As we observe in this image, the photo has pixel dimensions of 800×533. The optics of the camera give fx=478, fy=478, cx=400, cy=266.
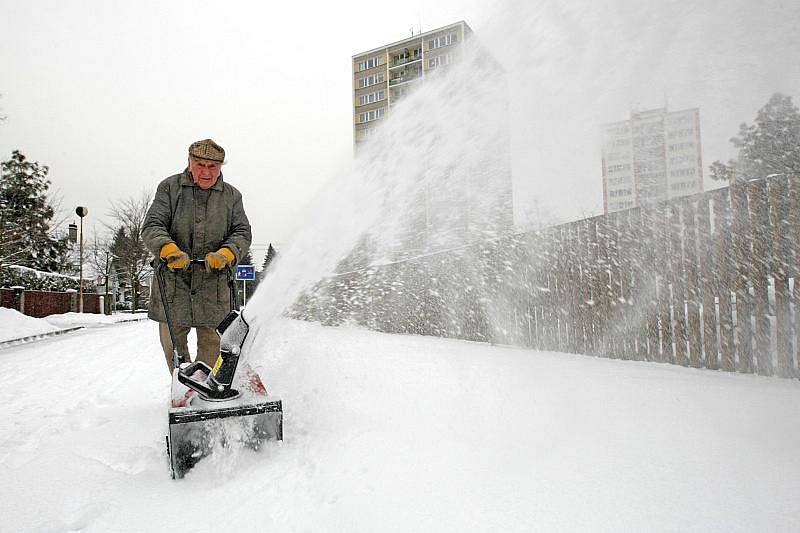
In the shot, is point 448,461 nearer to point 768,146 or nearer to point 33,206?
point 768,146

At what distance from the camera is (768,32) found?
2938 mm

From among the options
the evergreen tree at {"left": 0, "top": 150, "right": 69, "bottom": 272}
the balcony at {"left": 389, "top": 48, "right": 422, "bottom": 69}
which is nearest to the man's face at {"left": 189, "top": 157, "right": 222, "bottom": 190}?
the evergreen tree at {"left": 0, "top": 150, "right": 69, "bottom": 272}

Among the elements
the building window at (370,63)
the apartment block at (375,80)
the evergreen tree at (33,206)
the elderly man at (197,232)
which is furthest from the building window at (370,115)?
the elderly man at (197,232)

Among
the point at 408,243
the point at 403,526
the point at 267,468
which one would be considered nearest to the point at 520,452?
the point at 403,526

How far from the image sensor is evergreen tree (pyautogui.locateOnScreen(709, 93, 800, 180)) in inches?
156

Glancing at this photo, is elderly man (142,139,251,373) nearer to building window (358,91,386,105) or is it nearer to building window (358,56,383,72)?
building window (358,91,386,105)

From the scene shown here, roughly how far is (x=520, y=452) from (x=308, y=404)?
1559mm

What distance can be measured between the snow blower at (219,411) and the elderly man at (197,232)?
0.69 metres

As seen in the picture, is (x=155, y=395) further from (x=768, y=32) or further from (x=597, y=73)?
(x=768, y=32)

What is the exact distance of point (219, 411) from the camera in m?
2.15

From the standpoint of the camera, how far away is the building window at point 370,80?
141ft

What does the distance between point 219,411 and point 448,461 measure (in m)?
1.04

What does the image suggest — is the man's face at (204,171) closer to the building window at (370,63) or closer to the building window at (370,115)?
the building window at (370,115)

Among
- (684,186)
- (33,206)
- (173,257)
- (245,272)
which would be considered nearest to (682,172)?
(684,186)
